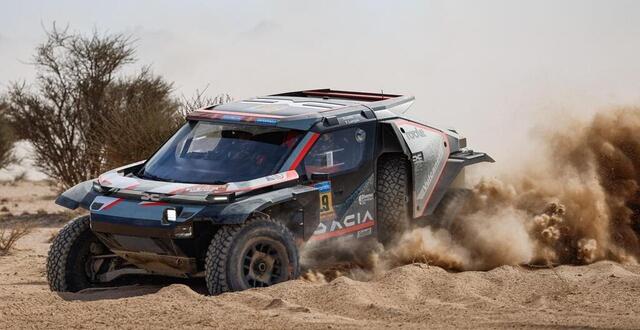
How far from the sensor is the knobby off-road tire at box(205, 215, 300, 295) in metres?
9.32

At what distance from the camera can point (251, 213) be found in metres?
9.34

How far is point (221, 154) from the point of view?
10195mm

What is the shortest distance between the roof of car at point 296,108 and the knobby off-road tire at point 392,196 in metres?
0.51

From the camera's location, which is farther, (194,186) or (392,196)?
(392,196)

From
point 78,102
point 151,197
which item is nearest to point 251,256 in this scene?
point 151,197

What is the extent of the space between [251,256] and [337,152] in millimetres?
1335

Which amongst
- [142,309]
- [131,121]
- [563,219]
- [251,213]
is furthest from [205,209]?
[131,121]

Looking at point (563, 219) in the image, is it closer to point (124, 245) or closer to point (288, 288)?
point (288, 288)

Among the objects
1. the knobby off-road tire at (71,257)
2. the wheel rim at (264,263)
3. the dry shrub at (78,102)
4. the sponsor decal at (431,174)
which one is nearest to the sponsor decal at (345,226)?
the wheel rim at (264,263)

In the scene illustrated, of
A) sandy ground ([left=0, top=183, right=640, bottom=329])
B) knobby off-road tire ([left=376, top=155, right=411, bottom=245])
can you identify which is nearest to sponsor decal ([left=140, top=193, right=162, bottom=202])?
sandy ground ([left=0, top=183, right=640, bottom=329])

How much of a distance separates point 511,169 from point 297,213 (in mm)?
3329

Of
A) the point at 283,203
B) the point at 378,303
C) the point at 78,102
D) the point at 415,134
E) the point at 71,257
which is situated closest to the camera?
the point at 378,303

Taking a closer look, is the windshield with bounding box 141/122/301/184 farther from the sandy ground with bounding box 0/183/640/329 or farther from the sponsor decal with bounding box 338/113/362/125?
the sandy ground with bounding box 0/183/640/329

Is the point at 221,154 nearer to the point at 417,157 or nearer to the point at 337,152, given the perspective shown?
the point at 337,152
